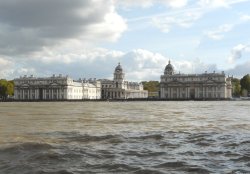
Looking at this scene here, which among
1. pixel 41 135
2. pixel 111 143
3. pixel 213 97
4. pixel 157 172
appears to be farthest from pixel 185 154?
pixel 213 97

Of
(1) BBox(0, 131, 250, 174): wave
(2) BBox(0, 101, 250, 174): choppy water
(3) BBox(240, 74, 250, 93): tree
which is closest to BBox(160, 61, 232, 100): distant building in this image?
(3) BBox(240, 74, 250, 93): tree

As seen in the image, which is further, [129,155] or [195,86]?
[195,86]

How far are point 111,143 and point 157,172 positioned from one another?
6163 millimetres

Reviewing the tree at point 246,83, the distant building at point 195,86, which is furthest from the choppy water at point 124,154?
the distant building at point 195,86

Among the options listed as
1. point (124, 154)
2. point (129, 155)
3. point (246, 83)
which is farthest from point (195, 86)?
point (129, 155)

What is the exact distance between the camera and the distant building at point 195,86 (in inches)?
7352

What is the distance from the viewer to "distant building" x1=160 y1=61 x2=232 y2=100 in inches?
7352

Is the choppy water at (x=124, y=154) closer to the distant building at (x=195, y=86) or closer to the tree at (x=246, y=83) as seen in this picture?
the tree at (x=246, y=83)

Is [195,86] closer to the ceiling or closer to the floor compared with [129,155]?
closer to the ceiling

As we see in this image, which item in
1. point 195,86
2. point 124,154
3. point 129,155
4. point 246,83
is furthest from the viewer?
point 195,86

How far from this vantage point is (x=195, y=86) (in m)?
191

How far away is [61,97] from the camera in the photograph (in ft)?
642

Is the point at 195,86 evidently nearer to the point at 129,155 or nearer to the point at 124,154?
the point at 124,154

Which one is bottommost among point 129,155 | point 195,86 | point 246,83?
point 129,155
